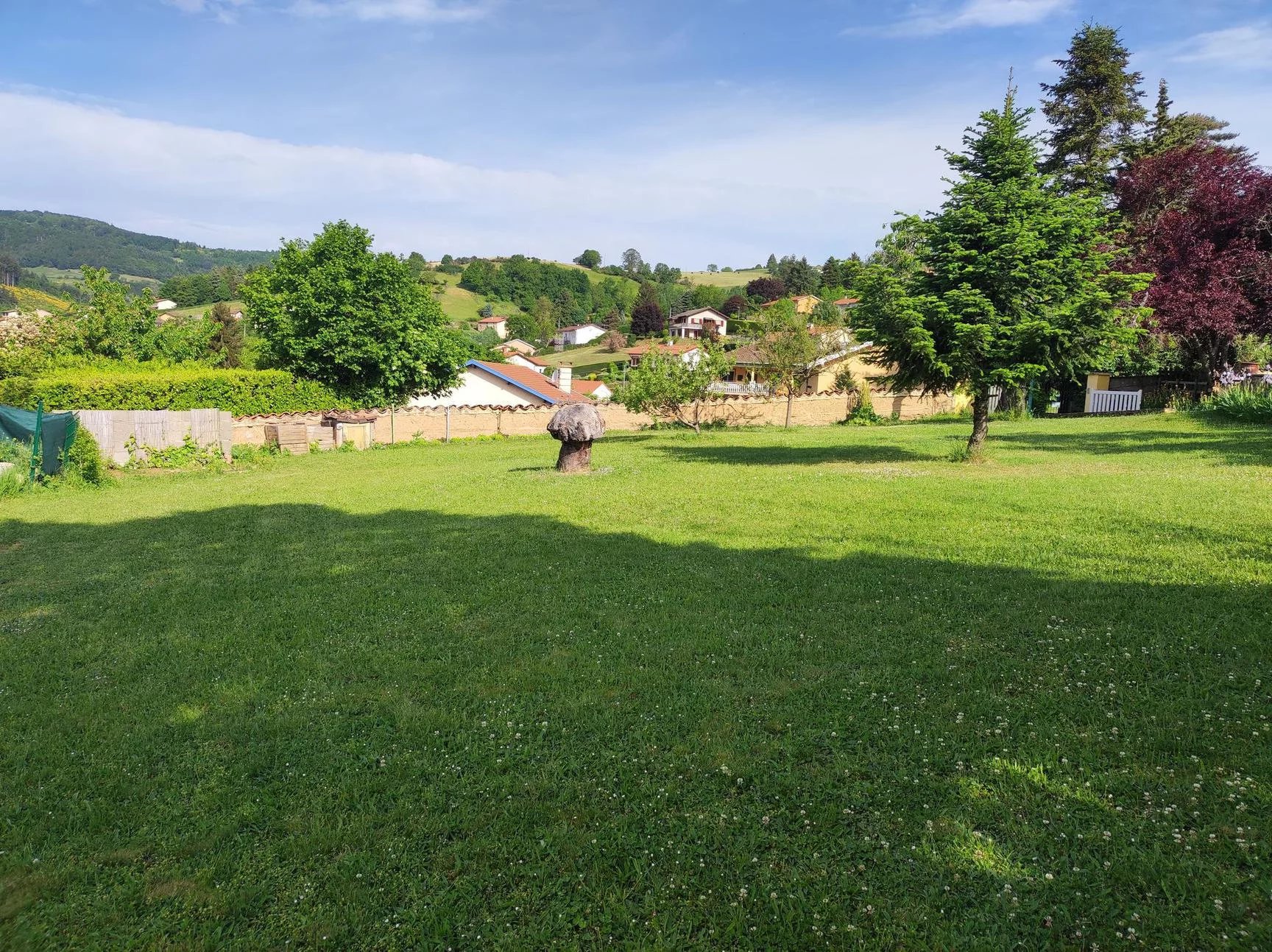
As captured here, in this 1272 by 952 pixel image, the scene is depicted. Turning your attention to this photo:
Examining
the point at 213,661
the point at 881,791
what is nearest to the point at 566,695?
the point at 881,791

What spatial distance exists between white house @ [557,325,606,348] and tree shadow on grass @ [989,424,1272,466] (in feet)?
322

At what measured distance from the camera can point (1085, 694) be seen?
460cm

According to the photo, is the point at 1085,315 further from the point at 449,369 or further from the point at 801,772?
the point at 449,369

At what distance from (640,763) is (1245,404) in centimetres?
2467

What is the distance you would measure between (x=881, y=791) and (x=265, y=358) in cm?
3252

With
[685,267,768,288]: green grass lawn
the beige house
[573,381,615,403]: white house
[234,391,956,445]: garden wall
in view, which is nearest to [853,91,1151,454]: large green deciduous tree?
[234,391,956,445]: garden wall

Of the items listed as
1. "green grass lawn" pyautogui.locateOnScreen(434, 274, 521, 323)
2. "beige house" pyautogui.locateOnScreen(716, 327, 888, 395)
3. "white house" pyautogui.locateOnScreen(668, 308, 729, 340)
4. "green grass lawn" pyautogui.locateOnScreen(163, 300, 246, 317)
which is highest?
"green grass lawn" pyautogui.locateOnScreen(434, 274, 521, 323)

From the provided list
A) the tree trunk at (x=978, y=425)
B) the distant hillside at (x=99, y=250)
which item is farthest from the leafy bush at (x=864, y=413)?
the distant hillside at (x=99, y=250)

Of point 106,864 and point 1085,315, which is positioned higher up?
point 1085,315

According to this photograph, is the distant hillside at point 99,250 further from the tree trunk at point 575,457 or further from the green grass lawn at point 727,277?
the tree trunk at point 575,457

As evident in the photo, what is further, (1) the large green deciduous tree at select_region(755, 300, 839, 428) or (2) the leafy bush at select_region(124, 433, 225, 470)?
(1) the large green deciduous tree at select_region(755, 300, 839, 428)

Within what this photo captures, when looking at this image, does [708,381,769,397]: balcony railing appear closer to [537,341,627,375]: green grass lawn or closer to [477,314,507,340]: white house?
[537,341,627,375]: green grass lawn

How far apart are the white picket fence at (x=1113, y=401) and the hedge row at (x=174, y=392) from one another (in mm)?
31530

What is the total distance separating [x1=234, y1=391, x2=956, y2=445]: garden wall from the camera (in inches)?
1150
